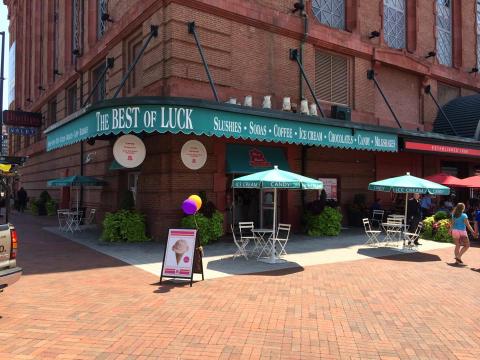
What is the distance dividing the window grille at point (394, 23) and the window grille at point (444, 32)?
3.72 m

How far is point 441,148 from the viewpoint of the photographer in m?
18.7

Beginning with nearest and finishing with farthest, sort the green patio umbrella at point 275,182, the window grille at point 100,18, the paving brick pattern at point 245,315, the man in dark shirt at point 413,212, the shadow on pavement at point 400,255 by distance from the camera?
1. the paving brick pattern at point 245,315
2. the green patio umbrella at point 275,182
3. the shadow on pavement at point 400,255
4. the man in dark shirt at point 413,212
5. the window grille at point 100,18

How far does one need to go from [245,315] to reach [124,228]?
324 inches

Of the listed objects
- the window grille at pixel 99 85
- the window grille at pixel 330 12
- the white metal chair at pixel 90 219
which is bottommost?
the white metal chair at pixel 90 219

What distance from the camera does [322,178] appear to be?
17750 millimetres

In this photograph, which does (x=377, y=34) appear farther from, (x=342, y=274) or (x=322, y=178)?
(x=342, y=274)

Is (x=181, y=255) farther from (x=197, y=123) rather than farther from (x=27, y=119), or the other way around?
(x=27, y=119)

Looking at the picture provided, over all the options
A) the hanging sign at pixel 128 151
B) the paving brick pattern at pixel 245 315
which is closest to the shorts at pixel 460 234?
the paving brick pattern at pixel 245 315

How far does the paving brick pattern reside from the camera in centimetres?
493

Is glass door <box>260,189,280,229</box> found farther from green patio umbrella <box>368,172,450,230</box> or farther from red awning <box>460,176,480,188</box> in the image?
red awning <box>460,176,480,188</box>

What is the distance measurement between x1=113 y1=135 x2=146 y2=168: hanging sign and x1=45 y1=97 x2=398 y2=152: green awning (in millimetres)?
765

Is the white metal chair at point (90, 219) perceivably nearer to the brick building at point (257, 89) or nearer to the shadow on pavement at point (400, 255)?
the brick building at point (257, 89)

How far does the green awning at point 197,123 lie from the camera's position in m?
10.9

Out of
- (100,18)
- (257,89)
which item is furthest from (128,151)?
(100,18)
